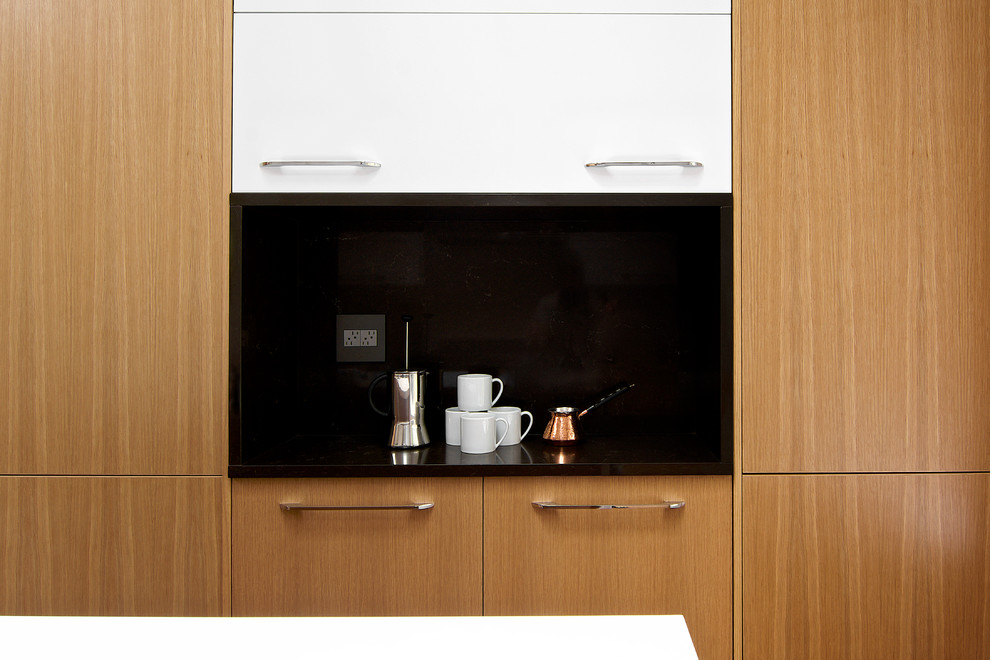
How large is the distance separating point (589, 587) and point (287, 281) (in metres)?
1.11

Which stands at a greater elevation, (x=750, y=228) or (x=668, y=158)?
(x=668, y=158)

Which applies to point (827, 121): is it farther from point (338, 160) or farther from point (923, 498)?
point (338, 160)

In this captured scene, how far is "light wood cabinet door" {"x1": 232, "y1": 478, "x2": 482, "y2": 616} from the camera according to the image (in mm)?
1381

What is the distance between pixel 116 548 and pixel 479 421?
2.77ft

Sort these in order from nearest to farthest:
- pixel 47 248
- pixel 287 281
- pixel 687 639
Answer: pixel 687 639 → pixel 47 248 → pixel 287 281

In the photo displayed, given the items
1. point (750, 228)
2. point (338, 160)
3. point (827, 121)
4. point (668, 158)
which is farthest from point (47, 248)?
point (827, 121)

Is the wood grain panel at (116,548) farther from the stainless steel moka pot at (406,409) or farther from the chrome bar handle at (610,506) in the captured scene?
the chrome bar handle at (610,506)

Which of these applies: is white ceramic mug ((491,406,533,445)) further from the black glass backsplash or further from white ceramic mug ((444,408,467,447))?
the black glass backsplash

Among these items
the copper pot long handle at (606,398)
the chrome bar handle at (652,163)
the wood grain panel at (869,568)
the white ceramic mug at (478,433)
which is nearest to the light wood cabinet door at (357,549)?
the white ceramic mug at (478,433)

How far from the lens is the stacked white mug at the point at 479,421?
1.51m

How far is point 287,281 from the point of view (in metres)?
1.74

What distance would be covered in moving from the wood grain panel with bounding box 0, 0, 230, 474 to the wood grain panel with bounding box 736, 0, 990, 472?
1239 millimetres

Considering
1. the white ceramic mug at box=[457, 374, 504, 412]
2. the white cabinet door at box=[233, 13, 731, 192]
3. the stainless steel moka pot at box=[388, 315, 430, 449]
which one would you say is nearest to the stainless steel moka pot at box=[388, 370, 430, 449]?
the stainless steel moka pot at box=[388, 315, 430, 449]

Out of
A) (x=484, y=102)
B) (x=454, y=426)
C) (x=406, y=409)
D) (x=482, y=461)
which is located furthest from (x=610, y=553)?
(x=484, y=102)
